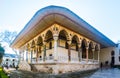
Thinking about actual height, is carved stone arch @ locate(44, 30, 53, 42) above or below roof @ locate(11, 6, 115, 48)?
below

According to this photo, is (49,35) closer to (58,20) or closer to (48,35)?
(48,35)

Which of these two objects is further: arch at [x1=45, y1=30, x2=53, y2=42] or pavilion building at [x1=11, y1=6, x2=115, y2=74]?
arch at [x1=45, y1=30, x2=53, y2=42]

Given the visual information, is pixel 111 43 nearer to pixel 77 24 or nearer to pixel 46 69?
pixel 77 24

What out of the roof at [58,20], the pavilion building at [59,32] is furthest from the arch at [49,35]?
the roof at [58,20]

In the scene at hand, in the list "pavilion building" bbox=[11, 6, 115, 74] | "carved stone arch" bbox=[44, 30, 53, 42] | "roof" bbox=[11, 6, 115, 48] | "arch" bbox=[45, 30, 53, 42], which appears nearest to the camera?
"roof" bbox=[11, 6, 115, 48]

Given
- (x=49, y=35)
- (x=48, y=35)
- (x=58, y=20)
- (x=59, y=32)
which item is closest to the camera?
(x=58, y=20)

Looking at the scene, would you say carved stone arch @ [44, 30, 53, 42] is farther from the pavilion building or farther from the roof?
the roof

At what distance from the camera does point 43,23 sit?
15172 millimetres

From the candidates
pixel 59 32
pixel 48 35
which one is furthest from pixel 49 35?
pixel 59 32

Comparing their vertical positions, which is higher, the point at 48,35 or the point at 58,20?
the point at 58,20

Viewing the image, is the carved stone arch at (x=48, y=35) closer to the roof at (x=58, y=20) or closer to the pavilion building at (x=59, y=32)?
the pavilion building at (x=59, y=32)

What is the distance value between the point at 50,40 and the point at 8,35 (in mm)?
26218

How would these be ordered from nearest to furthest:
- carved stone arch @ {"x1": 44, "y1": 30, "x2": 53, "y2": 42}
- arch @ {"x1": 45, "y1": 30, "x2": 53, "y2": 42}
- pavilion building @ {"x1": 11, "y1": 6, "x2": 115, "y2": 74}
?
pavilion building @ {"x1": 11, "y1": 6, "x2": 115, "y2": 74}
carved stone arch @ {"x1": 44, "y1": 30, "x2": 53, "y2": 42}
arch @ {"x1": 45, "y1": 30, "x2": 53, "y2": 42}

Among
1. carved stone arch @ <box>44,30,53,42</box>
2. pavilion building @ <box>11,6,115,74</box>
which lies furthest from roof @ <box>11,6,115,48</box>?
carved stone arch @ <box>44,30,53,42</box>
